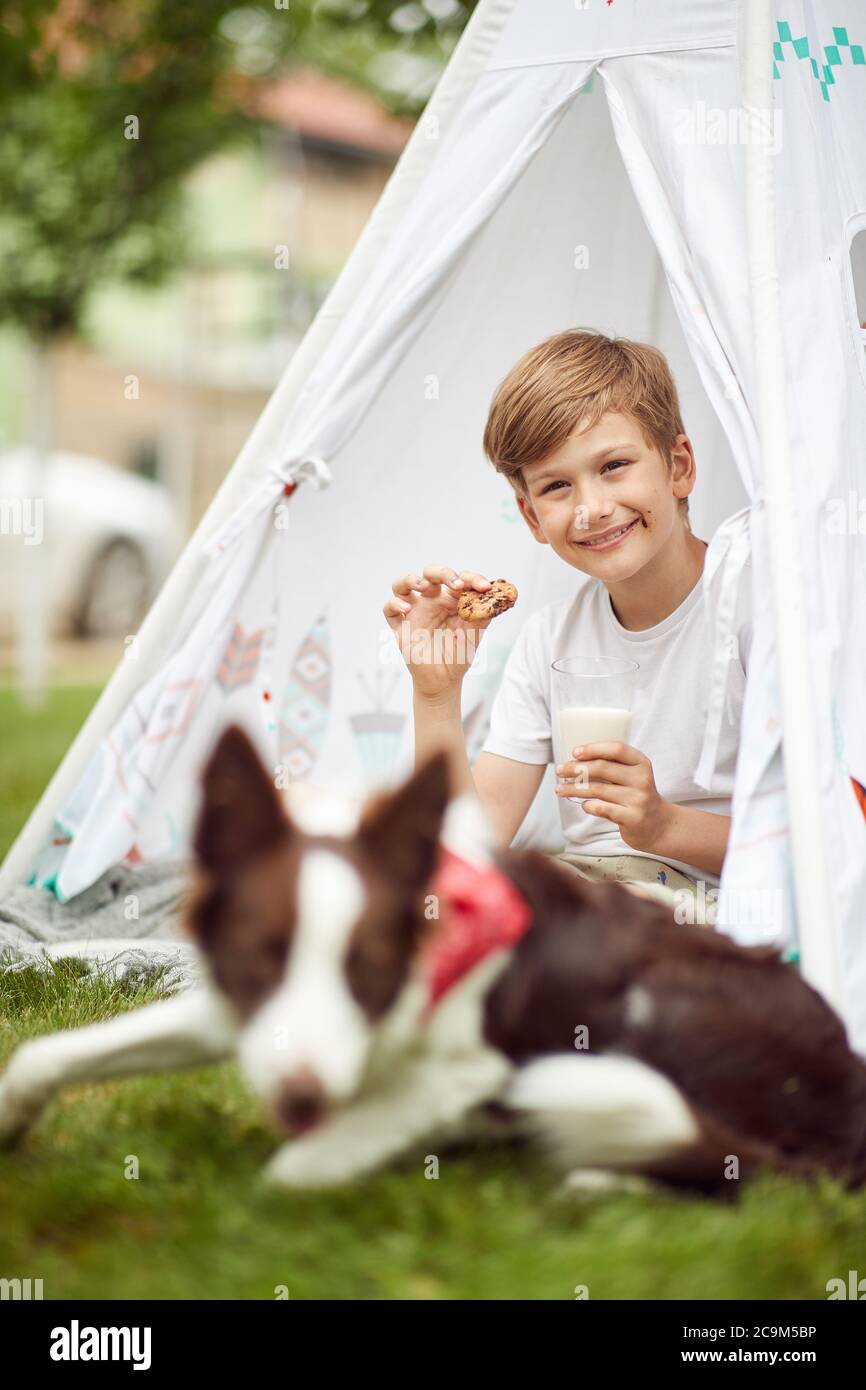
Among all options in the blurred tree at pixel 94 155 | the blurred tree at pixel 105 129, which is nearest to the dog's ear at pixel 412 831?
the blurred tree at pixel 105 129

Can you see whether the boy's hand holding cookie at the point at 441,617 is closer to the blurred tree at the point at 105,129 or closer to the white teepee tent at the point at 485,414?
the white teepee tent at the point at 485,414

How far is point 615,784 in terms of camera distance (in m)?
2.88

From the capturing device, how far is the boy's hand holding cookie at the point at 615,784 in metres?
2.84

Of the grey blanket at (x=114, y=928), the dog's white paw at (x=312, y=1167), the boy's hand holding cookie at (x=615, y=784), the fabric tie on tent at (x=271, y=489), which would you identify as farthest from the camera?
the fabric tie on tent at (x=271, y=489)

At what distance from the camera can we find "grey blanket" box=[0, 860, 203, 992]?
338cm

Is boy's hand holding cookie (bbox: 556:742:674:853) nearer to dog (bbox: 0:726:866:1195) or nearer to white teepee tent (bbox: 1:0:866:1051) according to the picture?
white teepee tent (bbox: 1:0:866:1051)

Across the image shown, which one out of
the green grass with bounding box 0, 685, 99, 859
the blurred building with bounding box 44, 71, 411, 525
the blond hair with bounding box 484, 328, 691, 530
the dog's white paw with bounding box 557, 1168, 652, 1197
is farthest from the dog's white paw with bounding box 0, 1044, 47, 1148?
the blurred building with bounding box 44, 71, 411, 525

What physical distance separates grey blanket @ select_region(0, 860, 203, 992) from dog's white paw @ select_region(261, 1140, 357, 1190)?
4.43 ft

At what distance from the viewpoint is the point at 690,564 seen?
11.4 ft

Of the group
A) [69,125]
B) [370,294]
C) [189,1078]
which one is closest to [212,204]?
[69,125]

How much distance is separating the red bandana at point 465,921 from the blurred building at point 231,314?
1488 centimetres

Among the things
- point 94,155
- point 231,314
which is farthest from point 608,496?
point 231,314
